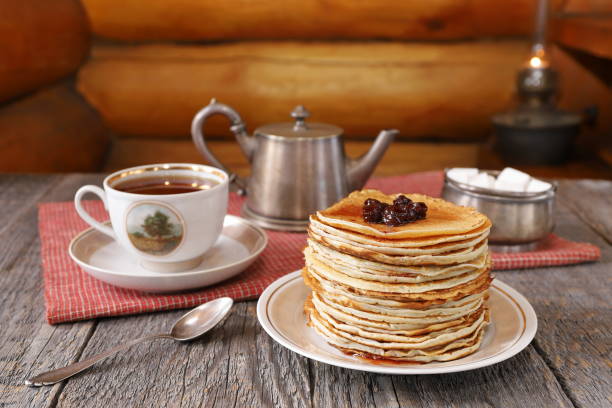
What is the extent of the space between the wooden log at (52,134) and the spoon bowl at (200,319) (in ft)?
4.78

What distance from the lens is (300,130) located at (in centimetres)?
121

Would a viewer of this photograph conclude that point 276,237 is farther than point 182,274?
Yes

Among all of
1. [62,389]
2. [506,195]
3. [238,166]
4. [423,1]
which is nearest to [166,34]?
[238,166]

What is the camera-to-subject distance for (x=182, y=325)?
2.53 feet

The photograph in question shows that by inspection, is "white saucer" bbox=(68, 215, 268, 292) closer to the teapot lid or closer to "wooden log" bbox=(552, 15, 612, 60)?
the teapot lid

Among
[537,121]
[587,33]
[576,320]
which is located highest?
[587,33]

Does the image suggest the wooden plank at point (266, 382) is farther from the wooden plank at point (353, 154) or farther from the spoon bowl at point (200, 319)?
the wooden plank at point (353, 154)

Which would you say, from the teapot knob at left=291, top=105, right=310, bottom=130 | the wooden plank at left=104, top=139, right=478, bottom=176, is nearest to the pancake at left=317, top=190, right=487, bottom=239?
the teapot knob at left=291, top=105, right=310, bottom=130

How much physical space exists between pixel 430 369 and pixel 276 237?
0.55m

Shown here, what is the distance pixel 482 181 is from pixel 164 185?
52 cm

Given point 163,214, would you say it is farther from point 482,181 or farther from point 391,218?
point 482,181

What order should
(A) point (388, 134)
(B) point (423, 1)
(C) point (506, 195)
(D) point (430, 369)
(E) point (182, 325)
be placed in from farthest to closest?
(B) point (423, 1), (A) point (388, 134), (C) point (506, 195), (E) point (182, 325), (D) point (430, 369)

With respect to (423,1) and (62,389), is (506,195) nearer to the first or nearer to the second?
(62,389)

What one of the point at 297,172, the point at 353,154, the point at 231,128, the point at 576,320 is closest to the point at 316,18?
the point at 353,154
